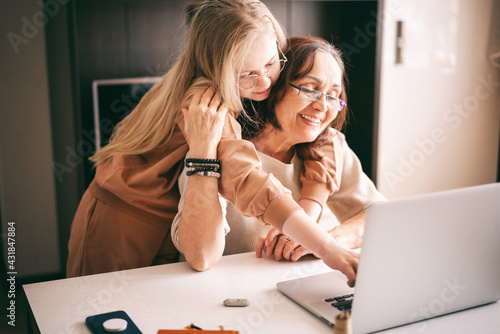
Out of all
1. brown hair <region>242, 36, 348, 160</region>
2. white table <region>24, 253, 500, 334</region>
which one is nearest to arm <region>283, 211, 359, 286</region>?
white table <region>24, 253, 500, 334</region>

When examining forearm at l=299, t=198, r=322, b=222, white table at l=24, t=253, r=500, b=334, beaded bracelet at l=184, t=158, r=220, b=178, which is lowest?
white table at l=24, t=253, r=500, b=334

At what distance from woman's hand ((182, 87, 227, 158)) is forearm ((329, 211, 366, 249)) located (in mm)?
433

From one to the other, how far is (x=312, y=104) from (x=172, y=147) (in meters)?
0.42

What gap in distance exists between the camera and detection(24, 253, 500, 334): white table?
908mm

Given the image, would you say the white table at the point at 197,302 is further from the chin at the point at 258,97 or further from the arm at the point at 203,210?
the chin at the point at 258,97

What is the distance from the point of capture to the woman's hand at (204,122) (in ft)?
4.00

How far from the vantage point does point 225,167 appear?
1.19 m

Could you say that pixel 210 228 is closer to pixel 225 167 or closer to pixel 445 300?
pixel 225 167

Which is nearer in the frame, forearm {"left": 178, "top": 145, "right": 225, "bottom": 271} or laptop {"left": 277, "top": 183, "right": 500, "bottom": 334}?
laptop {"left": 277, "top": 183, "right": 500, "bottom": 334}

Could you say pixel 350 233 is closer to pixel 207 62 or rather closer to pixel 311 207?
pixel 311 207

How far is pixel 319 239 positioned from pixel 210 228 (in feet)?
0.97

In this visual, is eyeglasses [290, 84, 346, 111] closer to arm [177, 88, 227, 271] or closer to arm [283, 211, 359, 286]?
arm [177, 88, 227, 271]

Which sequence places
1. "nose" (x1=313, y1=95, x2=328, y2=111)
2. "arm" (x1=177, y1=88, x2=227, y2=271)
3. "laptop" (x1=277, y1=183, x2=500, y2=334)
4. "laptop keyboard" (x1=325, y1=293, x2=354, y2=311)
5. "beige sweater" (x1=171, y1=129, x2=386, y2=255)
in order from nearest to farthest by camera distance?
1. "laptop" (x1=277, y1=183, x2=500, y2=334)
2. "laptop keyboard" (x1=325, y1=293, x2=354, y2=311)
3. "arm" (x1=177, y1=88, x2=227, y2=271)
4. "nose" (x1=313, y1=95, x2=328, y2=111)
5. "beige sweater" (x1=171, y1=129, x2=386, y2=255)

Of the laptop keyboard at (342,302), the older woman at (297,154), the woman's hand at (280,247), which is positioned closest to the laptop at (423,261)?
the laptop keyboard at (342,302)
